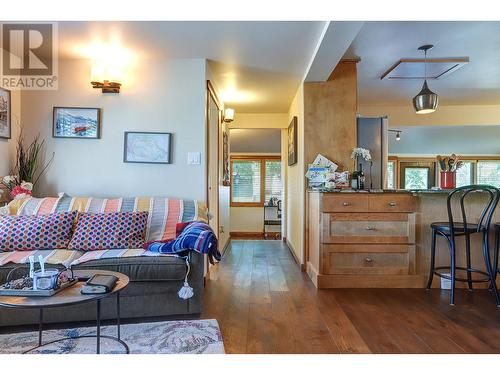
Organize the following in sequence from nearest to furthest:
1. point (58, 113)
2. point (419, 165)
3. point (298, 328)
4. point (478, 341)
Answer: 1. point (478, 341)
2. point (298, 328)
3. point (58, 113)
4. point (419, 165)

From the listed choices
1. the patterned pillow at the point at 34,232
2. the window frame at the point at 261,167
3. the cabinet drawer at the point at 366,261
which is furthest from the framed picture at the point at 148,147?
the window frame at the point at 261,167

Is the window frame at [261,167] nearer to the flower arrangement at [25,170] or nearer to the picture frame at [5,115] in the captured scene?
the flower arrangement at [25,170]

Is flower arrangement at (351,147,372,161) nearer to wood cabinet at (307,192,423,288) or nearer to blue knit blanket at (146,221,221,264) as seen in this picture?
wood cabinet at (307,192,423,288)

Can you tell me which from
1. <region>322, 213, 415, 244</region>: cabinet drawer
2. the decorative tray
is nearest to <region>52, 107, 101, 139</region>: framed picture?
the decorative tray

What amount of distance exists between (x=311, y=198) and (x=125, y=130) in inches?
78.4

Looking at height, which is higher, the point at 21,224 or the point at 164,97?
the point at 164,97

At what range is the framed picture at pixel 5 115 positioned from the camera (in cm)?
297

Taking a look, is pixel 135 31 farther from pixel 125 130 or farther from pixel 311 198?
pixel 311 198

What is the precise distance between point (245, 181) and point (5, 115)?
532cm

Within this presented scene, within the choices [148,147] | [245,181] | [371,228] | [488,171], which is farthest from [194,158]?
[488,171]

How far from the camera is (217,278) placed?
3361 mm

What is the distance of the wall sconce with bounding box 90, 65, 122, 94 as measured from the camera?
3.07 meters

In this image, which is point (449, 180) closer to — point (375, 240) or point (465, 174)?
point (375, 240)
